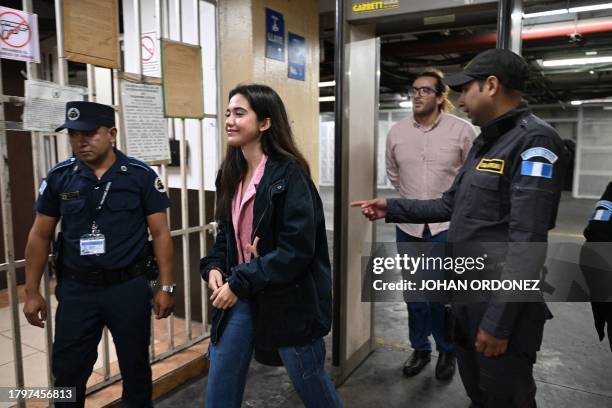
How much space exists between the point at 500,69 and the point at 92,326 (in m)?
1.84

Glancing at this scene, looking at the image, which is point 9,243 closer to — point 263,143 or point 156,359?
point 156,359

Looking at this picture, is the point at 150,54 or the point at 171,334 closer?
the point at 171,334

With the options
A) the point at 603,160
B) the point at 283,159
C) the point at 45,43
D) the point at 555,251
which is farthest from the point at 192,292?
the point at 603,160

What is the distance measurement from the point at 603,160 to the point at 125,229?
14.6 m

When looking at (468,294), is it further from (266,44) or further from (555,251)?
(555,251)

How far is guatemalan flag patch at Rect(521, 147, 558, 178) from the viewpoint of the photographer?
1.38 metres

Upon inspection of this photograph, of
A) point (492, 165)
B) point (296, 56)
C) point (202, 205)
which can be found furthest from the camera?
point (296, 56)

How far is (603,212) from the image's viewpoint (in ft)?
5.74

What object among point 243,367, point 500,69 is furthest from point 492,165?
point 243,367

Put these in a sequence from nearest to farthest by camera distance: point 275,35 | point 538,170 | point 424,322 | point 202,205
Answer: point 538,170 → point 424,322 → point 202,205 → point 275,35

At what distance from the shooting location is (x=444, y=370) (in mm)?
2674

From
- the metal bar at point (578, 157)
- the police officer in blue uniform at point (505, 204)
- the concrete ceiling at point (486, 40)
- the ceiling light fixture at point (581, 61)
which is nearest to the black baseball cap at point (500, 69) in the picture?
the police officer in blue uniform at point (505, 204)

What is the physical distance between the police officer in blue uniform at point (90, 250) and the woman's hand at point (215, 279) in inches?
18.6

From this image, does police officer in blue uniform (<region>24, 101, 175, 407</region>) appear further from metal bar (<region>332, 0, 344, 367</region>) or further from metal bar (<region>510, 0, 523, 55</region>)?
metal bar (<region>510, 0, 523, 55</region>)
